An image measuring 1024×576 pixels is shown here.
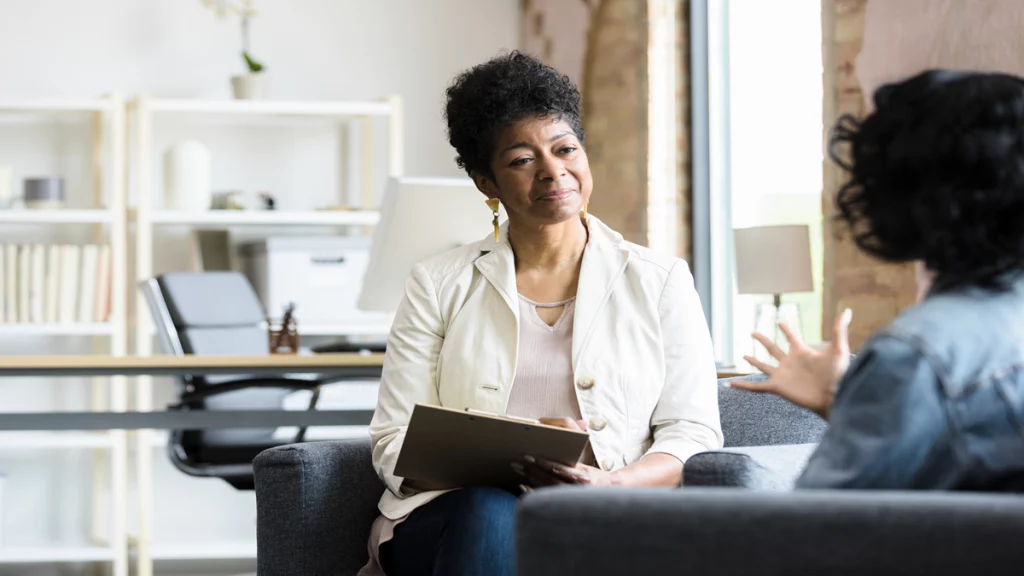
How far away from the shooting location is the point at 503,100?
6.90 ft

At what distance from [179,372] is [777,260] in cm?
152

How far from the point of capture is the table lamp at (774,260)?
3066 millimetres

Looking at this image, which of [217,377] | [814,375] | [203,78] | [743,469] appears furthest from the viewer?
[203,78]

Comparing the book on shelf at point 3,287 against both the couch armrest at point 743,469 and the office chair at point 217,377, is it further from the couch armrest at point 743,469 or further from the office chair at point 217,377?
the couch armrest at point 743,469

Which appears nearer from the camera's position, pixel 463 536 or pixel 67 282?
pixel 463 536

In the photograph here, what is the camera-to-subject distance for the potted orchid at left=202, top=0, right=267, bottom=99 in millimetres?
4602

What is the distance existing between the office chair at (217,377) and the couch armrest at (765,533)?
2596 millimetres

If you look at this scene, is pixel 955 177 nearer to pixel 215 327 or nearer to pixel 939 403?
pixel 939 403

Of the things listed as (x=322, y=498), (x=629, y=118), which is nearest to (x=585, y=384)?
(x=322, y=498)

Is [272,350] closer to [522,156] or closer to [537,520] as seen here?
[522,156]

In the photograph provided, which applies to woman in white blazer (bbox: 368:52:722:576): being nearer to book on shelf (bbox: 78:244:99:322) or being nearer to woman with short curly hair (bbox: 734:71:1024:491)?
woman with short curly hair (bbox: 734:71:1024:491)

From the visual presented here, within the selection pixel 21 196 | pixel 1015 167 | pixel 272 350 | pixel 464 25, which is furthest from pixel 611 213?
pixel 1015 167

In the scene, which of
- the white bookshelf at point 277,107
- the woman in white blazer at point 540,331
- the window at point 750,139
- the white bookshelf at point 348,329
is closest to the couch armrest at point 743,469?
the woman in white blazer at point 540,331

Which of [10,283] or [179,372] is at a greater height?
[10,283]
